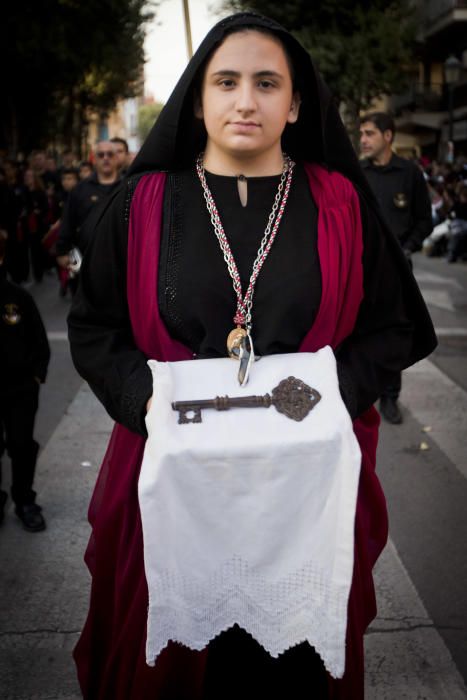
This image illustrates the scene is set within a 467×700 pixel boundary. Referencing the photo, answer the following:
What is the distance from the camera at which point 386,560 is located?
12.1 ft

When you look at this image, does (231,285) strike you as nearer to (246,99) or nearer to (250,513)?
(246,99)

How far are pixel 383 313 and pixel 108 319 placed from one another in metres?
0.78

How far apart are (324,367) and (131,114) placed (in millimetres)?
107037

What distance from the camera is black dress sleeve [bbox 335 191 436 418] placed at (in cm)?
212

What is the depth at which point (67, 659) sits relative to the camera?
296 cm

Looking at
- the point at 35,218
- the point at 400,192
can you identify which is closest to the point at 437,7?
the point at 35,218

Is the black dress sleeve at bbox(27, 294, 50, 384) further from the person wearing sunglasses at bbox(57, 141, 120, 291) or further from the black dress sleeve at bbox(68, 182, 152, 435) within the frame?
the person wearing sunglasses at bbox(57, 141, 120, 291)

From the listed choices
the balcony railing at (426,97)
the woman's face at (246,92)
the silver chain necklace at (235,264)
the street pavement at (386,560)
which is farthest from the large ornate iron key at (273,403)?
the balcony railing at (426,97)

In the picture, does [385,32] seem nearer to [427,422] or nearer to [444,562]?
[427,422]

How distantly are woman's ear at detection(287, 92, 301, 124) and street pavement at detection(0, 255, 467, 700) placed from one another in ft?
6.64

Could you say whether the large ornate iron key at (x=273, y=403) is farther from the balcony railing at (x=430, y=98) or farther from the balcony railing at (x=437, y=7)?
the balcony railing at (x=430, y=98)

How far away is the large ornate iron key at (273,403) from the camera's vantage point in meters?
1.73

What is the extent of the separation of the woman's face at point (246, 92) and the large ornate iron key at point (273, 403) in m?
0.65

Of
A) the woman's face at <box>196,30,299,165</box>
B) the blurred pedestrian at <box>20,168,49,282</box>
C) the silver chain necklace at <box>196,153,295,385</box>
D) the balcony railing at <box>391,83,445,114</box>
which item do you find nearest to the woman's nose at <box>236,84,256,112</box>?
the woman's face at <box>196,30,299,165</box>
